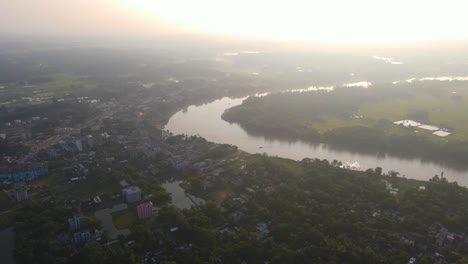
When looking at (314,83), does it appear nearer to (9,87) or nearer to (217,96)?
(217,96)

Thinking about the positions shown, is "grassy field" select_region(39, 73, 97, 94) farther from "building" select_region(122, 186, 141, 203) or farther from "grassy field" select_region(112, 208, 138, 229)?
"grassy field" select_region(112, 208, 138, 229)

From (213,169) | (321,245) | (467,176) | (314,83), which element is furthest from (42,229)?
(314,83)

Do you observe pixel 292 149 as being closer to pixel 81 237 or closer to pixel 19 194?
pixel 81 237

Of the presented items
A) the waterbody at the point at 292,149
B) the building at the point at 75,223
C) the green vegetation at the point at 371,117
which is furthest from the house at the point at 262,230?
the green vegetation at the point at 371,117

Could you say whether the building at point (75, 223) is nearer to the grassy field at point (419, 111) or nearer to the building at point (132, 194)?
the building at point (132, 194)

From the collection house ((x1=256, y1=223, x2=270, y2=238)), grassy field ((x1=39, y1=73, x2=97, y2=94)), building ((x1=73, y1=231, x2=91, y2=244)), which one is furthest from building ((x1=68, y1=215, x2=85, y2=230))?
grassy field ((x1=39, y1=73, x2=97, y2=94))

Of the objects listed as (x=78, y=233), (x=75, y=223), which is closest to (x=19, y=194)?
(x=75, y=223)
